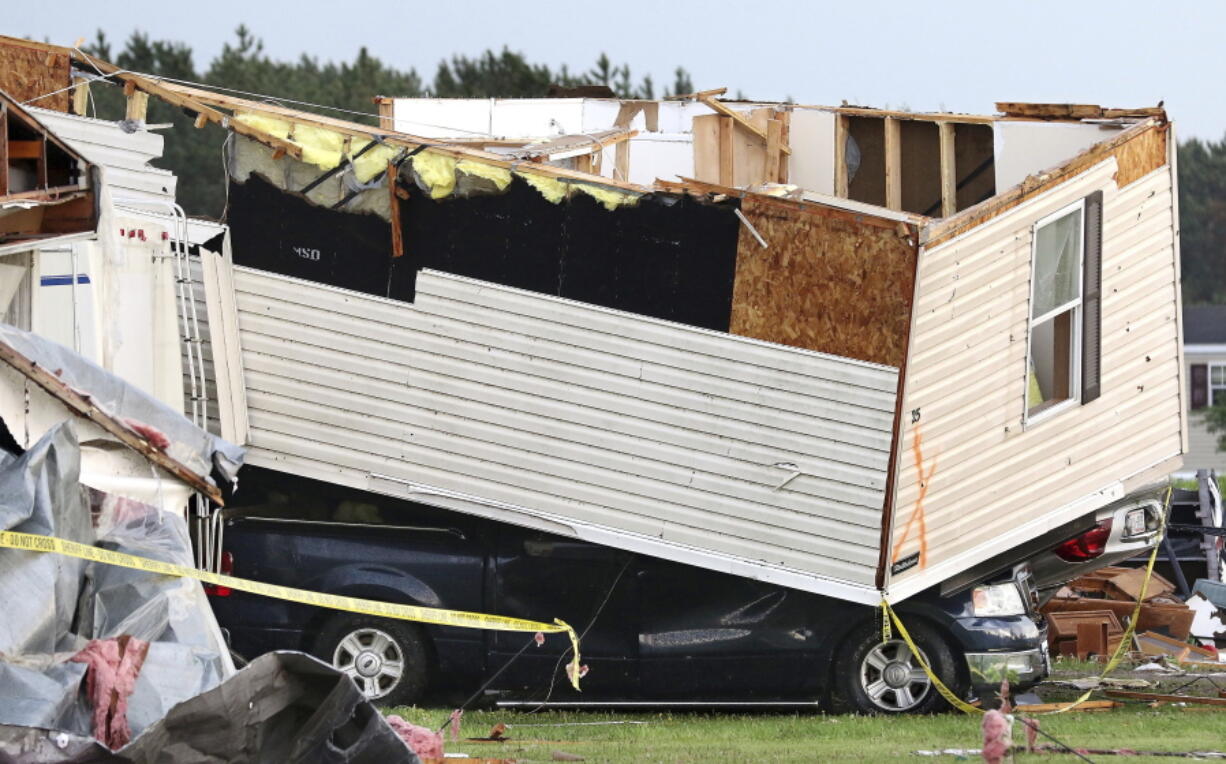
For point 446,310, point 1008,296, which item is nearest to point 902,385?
point 1008,296

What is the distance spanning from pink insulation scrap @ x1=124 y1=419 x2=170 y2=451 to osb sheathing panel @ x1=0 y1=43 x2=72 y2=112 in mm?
3974

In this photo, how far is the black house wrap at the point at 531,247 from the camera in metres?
11.0

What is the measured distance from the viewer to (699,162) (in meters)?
16.3

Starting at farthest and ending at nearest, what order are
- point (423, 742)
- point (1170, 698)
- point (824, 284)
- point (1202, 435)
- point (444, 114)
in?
1. point (1202, 435)
2. point (444, 114)
3. point (1170, 698)
4. point (824, 284)
5. point (423, 742)

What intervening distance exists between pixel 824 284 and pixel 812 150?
4.99 meters

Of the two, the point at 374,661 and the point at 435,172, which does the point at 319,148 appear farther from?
the point at 374,661

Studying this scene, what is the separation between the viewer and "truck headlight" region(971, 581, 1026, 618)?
37.4 ft

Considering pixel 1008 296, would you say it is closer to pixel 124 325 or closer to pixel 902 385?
pixel 902 385

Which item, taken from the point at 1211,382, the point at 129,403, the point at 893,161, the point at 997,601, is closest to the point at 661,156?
the point at 893,161

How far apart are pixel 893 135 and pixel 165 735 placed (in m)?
9.57

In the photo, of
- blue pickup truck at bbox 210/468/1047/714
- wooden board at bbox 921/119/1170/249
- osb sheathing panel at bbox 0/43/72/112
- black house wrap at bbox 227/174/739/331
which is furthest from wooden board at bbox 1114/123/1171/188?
osb sheathing panel at bbox 0/43/72/112

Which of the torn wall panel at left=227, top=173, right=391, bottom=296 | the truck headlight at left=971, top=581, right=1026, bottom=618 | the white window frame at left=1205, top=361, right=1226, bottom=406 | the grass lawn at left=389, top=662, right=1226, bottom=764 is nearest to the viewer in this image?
the grass lawn at left=389, top=662, right=1226, bottom=764

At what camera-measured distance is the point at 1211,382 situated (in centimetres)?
4400

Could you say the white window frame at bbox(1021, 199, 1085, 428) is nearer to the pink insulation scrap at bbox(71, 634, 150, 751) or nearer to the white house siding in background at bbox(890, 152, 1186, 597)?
the white house siding in background at bbox(890, 152, 1186, 597)
